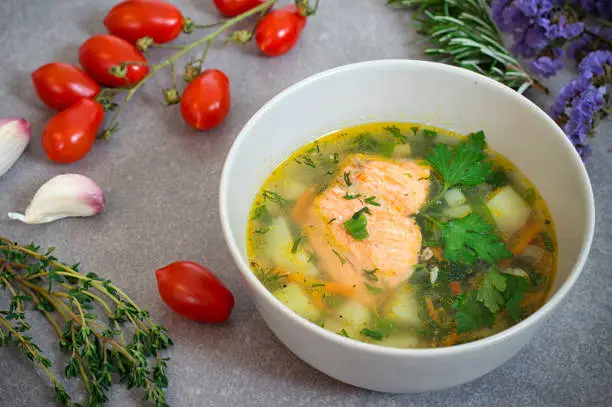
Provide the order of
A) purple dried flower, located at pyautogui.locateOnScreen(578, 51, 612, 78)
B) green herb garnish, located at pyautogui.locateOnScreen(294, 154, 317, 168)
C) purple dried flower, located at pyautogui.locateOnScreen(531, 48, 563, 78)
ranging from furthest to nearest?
purple dried flower, located at pyautogui.locateOnScreen(531, 48, 563, 78)
purple dried flower, located at pyautogui.locateOnScreen(578, 51, 612, 78)
green herb garnish, located at pyautogui.locateOnScreen(294, 154, 317, 168)

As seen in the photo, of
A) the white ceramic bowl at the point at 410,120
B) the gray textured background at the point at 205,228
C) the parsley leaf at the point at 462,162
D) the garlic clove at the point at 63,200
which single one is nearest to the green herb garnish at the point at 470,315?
the white ceramic bowl at the point at 410,120

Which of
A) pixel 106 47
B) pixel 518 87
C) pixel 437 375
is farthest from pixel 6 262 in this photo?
pixel 518 87

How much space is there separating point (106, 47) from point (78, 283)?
958 millimetres

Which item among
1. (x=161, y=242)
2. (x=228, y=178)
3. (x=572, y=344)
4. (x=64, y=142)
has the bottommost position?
(x=572, y=344)

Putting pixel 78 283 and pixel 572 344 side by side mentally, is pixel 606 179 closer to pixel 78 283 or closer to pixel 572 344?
pixel 572 344

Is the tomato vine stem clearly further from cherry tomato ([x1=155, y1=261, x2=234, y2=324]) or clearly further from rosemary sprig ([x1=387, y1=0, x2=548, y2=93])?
cherry tomato ([x1=155, y1=261, x2=234, y2=324])

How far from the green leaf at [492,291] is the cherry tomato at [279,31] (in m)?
1.31

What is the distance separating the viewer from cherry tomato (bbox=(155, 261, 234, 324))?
2.09 meters

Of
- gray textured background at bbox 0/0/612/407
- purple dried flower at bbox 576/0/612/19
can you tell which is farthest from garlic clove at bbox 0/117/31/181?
purple dried flower at bbox 576/0/612/19

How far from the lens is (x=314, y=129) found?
2336mm

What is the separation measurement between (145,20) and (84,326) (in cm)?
134

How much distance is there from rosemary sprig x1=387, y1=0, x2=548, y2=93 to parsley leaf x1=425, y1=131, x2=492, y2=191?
0.49 meters

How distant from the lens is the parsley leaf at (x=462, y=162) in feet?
7.11

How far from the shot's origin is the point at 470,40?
2.72 metres
